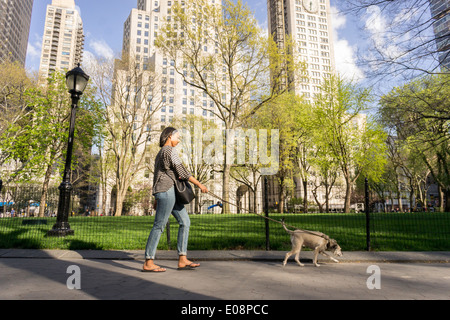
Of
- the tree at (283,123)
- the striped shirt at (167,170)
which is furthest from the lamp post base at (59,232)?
the tree at (283,123)

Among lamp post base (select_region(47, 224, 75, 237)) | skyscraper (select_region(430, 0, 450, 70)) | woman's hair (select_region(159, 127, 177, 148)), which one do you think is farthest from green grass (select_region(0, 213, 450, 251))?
skyscraper (select_region(430, 0, 450, 70))

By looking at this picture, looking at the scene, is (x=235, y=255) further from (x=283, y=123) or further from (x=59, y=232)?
(x=283, y=123)

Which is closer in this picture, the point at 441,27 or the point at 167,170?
the point at 167,170

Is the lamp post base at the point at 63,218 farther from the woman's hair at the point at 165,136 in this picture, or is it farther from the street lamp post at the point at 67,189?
the woman's hair at the point at 165,136

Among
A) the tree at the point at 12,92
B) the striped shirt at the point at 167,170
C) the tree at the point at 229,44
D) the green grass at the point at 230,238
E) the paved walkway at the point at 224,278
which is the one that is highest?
the tree at the point at 229,44

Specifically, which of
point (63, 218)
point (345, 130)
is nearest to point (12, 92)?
point (63, 218)

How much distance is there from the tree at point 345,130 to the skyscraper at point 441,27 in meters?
15.6

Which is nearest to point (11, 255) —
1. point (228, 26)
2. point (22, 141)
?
point (22, 141)

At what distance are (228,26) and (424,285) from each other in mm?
20717

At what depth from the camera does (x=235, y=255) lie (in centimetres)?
573

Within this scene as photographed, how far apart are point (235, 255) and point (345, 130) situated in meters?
23.9

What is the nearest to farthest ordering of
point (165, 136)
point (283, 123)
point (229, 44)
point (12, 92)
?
point (165, 136), point (229, 44), point (12, 92), point (283, 123)

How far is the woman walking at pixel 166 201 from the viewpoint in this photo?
4.38 m
